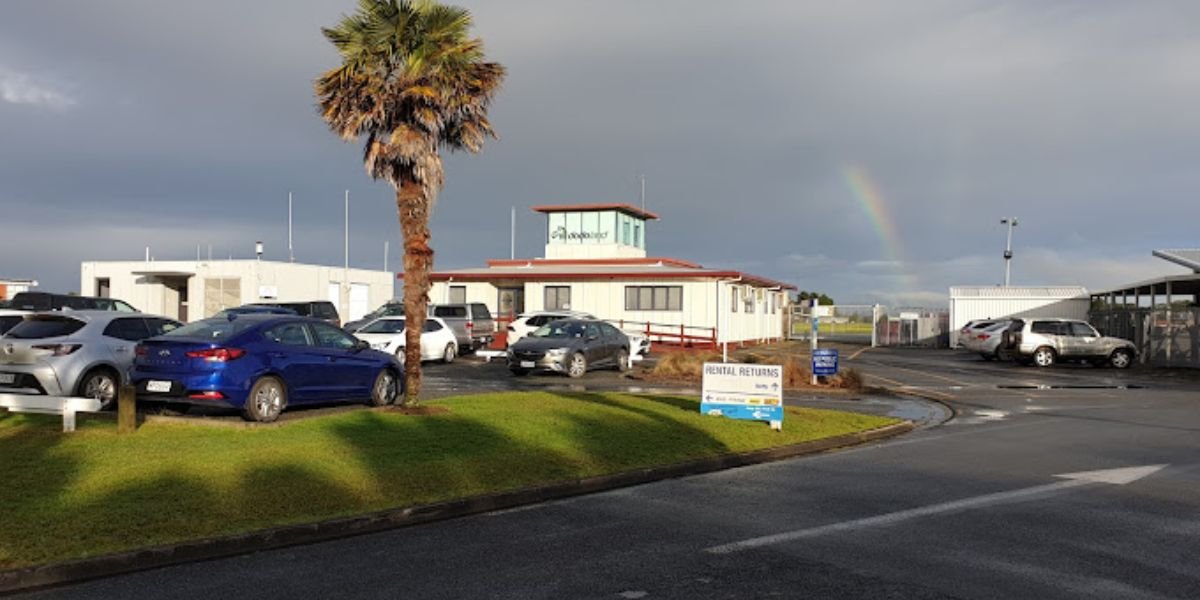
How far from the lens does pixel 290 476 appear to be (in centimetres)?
917

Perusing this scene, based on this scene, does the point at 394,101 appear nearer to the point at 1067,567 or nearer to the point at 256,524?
the point at 256,524

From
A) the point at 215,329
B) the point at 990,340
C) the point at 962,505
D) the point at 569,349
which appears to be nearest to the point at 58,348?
the point at 215,329

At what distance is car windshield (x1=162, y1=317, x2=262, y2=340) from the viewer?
12.1 metres

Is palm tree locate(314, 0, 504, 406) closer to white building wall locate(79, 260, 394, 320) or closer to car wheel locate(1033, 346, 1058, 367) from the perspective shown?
car wheel locate(1033, 346, 1058, 367)

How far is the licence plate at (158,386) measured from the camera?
11680 millimetres

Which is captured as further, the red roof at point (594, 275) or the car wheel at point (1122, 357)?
the red roof at point (594, 275)

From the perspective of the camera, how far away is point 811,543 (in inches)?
295

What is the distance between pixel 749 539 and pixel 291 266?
40748 millimetres

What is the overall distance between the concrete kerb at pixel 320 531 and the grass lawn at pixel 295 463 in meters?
0.15

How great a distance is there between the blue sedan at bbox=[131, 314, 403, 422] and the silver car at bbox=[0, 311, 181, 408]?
72.8 inches

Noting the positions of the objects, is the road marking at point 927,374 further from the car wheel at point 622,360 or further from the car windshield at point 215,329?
the car windshield at point 215,329

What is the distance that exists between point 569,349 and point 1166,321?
22663 mm

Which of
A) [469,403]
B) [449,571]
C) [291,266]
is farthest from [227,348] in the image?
[291,266]

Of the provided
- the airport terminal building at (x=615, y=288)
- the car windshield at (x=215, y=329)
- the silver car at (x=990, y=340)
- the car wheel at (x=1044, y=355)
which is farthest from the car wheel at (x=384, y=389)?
the silver car at (x=990, y=340)
